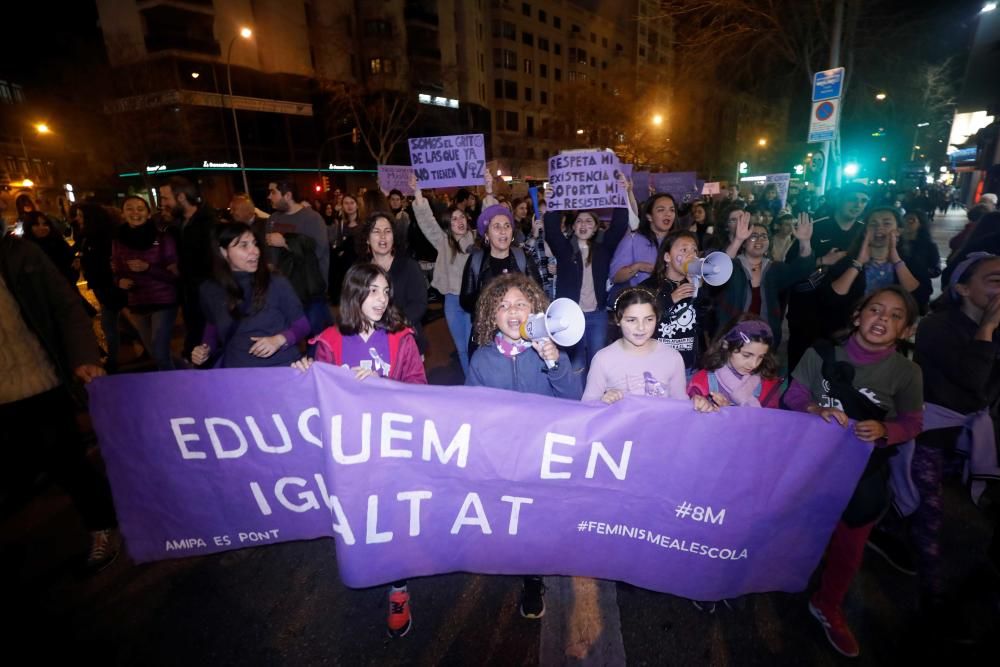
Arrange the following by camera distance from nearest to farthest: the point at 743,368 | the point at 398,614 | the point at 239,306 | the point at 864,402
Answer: the point at 864,402 < the point at 398,614 < the point at 743,368 < the point at 239,306

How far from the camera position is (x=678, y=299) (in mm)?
3504

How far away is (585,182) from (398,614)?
441 centimetres

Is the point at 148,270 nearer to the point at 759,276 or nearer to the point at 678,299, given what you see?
the point at 678,299

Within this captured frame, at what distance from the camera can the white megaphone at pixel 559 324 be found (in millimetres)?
2238

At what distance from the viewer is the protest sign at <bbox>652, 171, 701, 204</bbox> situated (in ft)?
38.6

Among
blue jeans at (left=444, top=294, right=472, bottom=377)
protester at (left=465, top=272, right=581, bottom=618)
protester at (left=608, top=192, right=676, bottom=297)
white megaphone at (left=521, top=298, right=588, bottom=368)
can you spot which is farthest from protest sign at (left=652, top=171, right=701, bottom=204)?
white megaphone at (left=521, top=298, right=588, bottom=368)

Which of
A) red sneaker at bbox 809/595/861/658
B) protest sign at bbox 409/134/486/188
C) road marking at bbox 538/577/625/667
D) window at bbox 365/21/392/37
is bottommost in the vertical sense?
road marking at bbox 538/577/625/667

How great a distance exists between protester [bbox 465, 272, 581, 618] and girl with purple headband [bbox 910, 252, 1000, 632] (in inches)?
76.4

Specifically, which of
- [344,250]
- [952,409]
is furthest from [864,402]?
[344,250]

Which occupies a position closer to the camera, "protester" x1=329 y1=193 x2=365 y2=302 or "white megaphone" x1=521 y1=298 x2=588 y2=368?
"white megaphone" x1=521 y1=298 x2=588 y2=368

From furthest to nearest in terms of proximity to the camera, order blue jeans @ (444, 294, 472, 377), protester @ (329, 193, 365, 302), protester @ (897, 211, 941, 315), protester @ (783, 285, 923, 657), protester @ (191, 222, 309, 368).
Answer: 1. protester @ (329, 193, 365, 302)
2. blue jeans @ (444, 294, 472, 377)
3. protester @ (897, 211, 941, 315)
4. protester @ (191, 222, 309, 368)
5. protester @ (783, 285, 923, 657)

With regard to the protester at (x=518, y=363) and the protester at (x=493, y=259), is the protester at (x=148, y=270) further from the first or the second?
the protester at (x=518, y=363)

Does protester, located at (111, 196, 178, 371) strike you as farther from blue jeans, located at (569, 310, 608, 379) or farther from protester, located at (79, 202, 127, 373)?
blue jeans, located at (569, 310, 608, 379)

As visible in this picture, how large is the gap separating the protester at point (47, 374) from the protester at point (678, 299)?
142 inches
